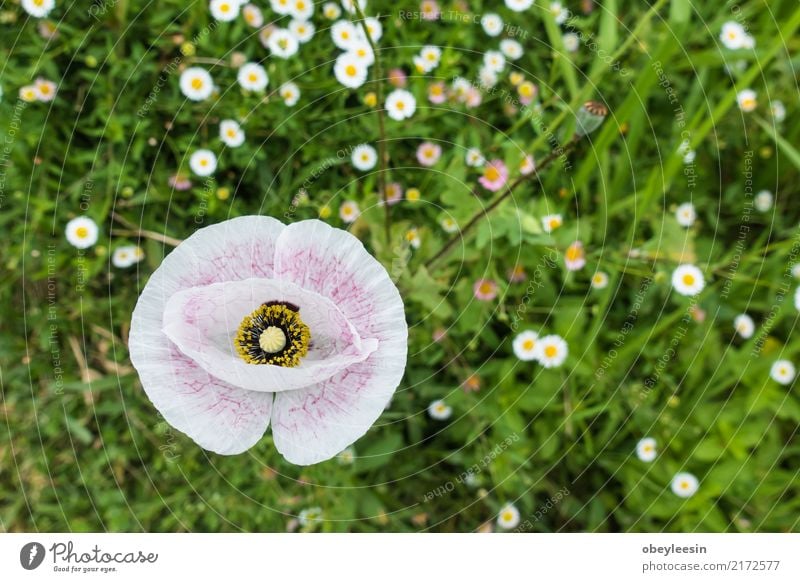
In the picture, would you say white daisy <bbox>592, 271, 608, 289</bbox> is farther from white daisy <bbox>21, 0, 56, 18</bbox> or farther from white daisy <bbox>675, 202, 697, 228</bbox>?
white daisy <bbox>21, 0, 56, 18</bbox>

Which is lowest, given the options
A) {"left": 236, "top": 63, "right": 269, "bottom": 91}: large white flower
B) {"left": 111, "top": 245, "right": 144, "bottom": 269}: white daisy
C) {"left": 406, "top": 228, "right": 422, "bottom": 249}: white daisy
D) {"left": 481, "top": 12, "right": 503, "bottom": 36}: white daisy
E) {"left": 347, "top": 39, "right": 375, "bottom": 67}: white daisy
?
{"left": 406, "top": 228, "right": 422, "bottom": 249}: white daisy

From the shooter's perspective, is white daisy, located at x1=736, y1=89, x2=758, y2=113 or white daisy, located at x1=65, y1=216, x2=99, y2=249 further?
white daisy, located at x1=736, y1=89, x2=758, y2=113

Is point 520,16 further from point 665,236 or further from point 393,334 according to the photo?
point 393,334

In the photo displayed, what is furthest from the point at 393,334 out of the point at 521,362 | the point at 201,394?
the point at 521,362

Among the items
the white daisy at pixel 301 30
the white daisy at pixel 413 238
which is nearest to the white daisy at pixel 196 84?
the white daisy at pixel 301 30

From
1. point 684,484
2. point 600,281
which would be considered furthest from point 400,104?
point 684,484

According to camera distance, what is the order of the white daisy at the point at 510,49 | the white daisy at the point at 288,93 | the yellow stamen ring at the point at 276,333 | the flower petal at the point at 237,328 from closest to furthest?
1. the flower petal at the point at 237,328
2. the yellow stamen ring at the point at 276,333
3. the white daisy at the point at 288,93
4. the white daisy at the point at 510,49

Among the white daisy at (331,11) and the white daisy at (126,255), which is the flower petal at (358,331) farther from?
A: the white daisy at (331,11)

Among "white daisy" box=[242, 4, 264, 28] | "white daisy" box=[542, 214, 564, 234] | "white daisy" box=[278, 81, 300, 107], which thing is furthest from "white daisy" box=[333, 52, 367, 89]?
"white daisy" box=[542, 214, 564, 234]
